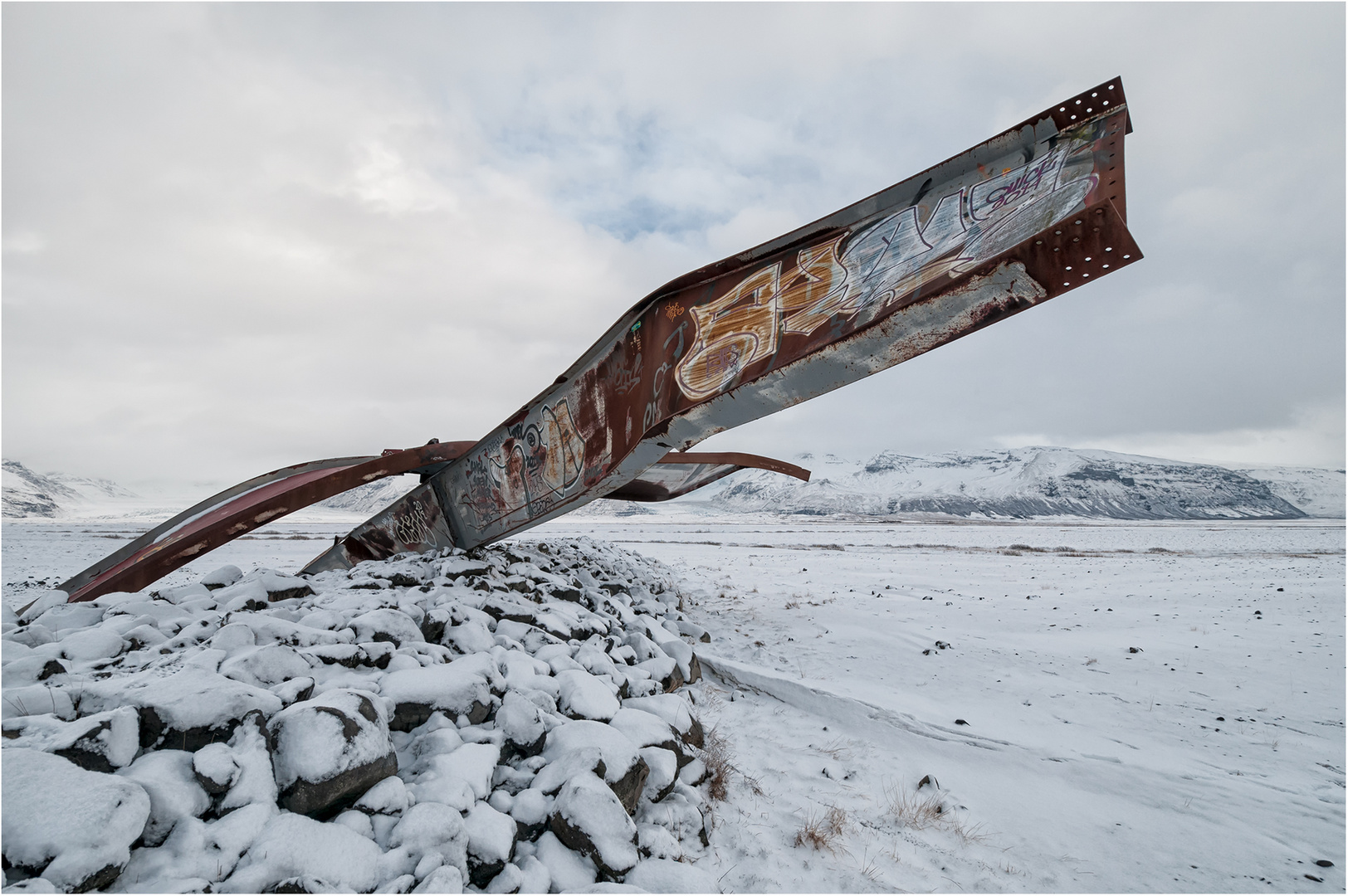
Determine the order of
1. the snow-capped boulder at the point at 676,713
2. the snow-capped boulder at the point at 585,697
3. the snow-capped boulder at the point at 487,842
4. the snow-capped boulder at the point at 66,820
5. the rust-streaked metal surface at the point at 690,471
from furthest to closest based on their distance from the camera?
the rust-streaked metal surface at the point at 690,471
the snow-capped boulder at the point at 676,713
the snow-capped boulder at the point at 585,697
the snow-capped boulder at the point at 487,842
the snow-capped boulder at the point at 66,820

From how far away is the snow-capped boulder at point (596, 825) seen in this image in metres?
2.52

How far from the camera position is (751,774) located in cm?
379

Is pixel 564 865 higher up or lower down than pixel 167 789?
lower down

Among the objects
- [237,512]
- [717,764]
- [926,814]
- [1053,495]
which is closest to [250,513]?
[237,512]

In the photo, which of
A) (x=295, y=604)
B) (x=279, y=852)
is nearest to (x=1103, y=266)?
(x=279, y=852)

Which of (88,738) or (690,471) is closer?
(88,738)

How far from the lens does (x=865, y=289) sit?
145 inches

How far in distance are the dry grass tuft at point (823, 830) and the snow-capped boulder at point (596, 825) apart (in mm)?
997

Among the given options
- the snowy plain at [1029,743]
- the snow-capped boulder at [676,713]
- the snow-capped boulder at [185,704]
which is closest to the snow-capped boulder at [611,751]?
the snowy plain at [1029,743]

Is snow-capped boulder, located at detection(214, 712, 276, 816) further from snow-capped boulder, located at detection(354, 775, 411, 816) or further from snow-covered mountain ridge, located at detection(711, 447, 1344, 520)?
snow-covered mountain ridge, located at detection(711, 447, 1344, 520)

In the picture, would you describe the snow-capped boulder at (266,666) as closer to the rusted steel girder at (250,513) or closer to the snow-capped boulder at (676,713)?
the snow-capped boulder at (676,713)

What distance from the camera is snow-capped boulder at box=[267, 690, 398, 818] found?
2.36 m

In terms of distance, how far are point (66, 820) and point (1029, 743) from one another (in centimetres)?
572

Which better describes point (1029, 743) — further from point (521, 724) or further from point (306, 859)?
point (306, 859)
